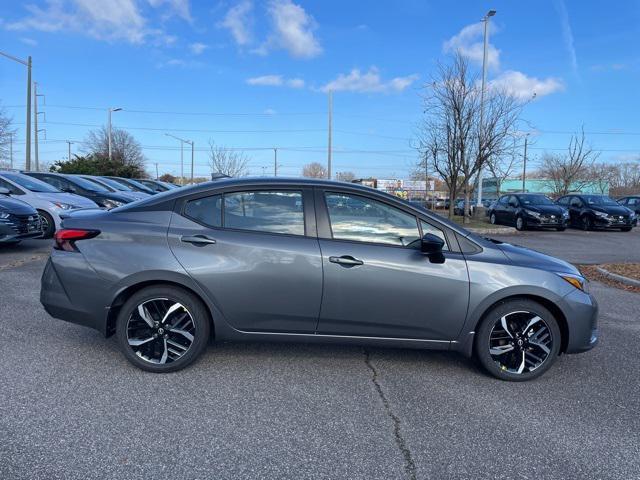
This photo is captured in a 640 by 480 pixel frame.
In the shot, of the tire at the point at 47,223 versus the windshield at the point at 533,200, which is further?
the windshield at the point at 533,200

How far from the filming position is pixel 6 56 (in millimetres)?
21359

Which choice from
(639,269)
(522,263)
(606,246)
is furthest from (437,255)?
(606,246)

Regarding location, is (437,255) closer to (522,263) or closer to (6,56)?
(522,263)

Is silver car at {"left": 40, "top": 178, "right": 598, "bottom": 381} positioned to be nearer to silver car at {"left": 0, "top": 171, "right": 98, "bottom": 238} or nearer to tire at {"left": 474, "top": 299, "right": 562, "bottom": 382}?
tire at {"left": 474, "top": 299, "right": 562, "bottom": 382}

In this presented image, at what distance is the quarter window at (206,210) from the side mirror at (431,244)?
1622 millimetres

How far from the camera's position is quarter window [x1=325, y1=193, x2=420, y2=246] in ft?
12.4

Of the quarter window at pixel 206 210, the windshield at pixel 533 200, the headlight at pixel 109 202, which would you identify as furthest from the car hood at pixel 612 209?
the quarter window at pixel 206 210

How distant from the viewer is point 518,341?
3.78 metres

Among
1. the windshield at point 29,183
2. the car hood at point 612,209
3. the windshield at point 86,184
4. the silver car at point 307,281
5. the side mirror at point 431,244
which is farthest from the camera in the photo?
the car hood at point 612,209

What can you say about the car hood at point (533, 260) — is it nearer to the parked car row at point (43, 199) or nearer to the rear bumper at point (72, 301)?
the rear bumper at point (72, 301)

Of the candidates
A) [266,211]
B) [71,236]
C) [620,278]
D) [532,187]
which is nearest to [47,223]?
[71,236]

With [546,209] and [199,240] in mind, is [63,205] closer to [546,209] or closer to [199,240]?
[199,240]

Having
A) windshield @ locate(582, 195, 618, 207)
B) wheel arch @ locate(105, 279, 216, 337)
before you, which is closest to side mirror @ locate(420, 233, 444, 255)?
wheel arch @ locate(105, 279, 216, 337)

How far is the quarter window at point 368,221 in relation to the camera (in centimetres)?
377
